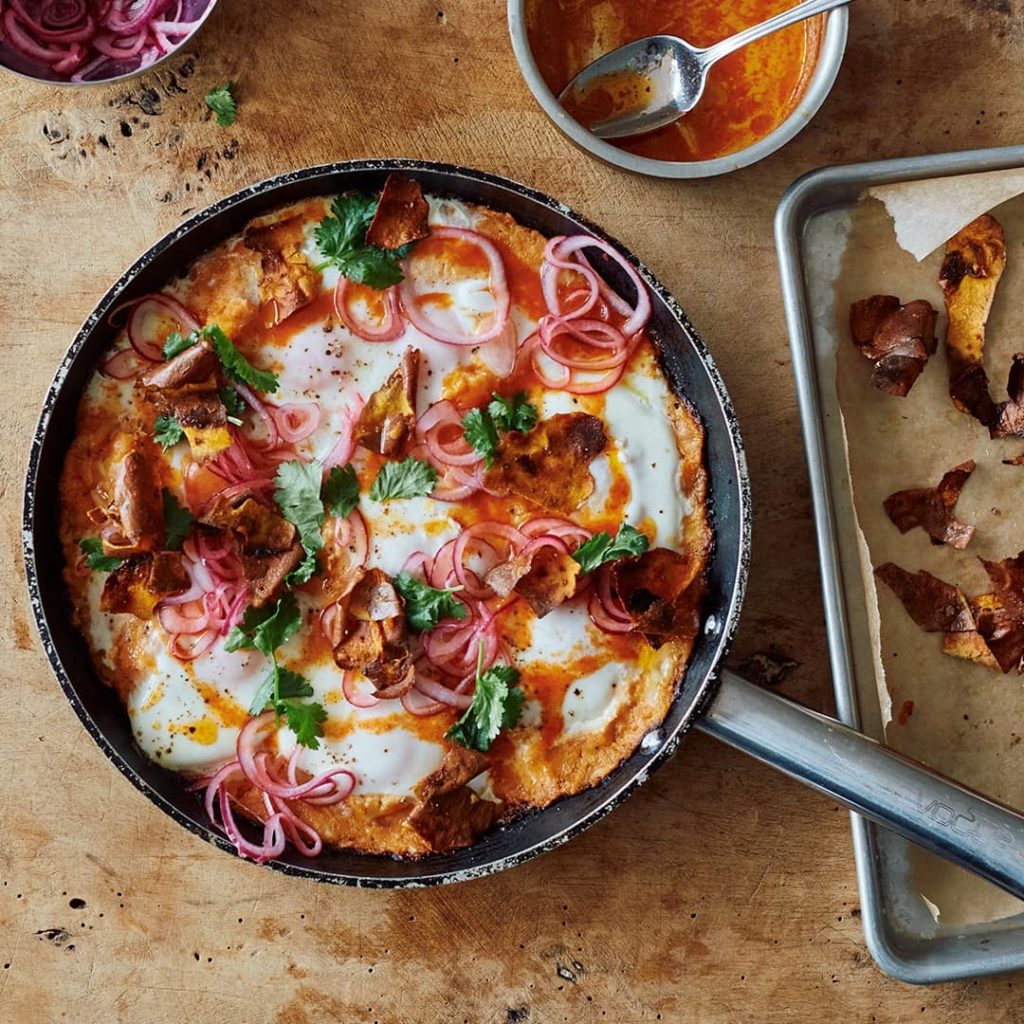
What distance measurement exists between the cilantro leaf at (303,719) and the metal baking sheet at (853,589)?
1.58 m

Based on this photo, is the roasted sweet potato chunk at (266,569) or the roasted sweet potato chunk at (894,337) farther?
the roasted sweet potato chunk at (894,337)

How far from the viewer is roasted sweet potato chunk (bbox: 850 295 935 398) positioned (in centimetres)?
336

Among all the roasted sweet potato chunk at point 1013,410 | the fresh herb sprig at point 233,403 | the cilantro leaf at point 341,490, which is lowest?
the roasted sweet potato chunk at point 1013,410

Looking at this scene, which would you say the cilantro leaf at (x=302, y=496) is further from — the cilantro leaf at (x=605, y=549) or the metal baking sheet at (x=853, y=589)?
the metal baking sheet at (x=853, y=589)

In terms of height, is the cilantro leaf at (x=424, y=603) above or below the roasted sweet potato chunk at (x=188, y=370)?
below

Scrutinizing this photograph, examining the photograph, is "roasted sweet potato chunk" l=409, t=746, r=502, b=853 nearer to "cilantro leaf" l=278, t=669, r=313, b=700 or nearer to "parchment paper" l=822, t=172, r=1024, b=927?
"cilantro leaf" l=278, t=669, r=313, b=700

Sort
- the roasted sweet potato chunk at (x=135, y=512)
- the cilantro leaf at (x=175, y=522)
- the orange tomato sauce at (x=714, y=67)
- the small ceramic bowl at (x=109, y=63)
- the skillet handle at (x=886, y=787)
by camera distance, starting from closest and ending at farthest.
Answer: the skillet handle at (x=886, y=787), the roasted sweet potato chunk at (x=135, y=512), the cilantro leaf at (x=175, y=522), the small ceramic bowl at (x=109, y=63), the orange tomato sauce at (x=714, y=67)

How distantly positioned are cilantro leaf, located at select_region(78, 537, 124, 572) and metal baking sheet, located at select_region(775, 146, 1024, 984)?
2.10 meters

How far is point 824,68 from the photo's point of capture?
3.32 meters

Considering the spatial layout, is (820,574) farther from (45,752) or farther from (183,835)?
(45,752)

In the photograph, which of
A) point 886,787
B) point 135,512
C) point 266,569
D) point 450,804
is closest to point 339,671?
point 266,569

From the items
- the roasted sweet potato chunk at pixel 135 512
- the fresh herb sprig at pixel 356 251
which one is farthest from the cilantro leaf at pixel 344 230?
the roasted sweet potato chunk at pixel 135 512

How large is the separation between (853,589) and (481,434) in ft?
4.30

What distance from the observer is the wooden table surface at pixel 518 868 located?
11.4ft
